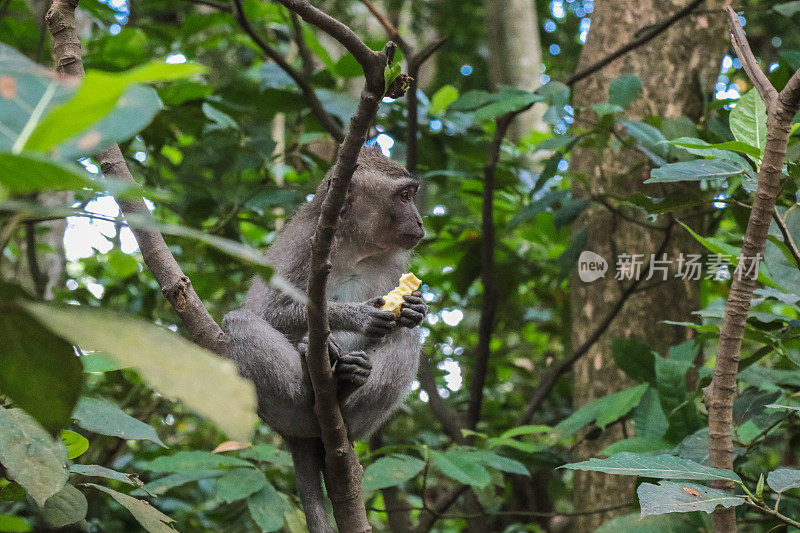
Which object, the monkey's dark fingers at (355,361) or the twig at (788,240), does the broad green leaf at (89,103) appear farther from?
the monkey's dark fingers at (355,361)

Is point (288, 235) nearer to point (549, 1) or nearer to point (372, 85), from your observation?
point (372, 85)

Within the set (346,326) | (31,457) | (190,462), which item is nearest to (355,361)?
(346,326)

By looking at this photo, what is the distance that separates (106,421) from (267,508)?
1357 mm

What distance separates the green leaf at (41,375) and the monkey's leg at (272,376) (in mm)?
2218

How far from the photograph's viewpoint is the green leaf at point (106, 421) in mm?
2490

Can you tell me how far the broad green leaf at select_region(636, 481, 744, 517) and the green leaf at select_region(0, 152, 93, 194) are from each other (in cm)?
178

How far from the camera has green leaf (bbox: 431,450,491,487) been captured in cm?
371

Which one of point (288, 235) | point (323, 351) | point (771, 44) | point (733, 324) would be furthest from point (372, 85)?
point (771, 44)

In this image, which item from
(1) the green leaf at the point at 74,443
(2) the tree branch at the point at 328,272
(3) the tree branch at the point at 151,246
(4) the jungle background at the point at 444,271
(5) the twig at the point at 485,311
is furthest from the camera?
(5) the twig at the point at 485,311

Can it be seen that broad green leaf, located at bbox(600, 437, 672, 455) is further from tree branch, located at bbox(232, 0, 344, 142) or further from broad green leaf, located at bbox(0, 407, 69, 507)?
tree branch, located at bbox(232, 0, 344, 142)

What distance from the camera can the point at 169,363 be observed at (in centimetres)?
96

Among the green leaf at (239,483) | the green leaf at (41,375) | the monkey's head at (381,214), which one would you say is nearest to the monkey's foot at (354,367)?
the green leaf at (239,483)

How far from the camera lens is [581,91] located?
5875mm

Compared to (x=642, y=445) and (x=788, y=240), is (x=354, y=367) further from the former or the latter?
(x=788, y=240)
